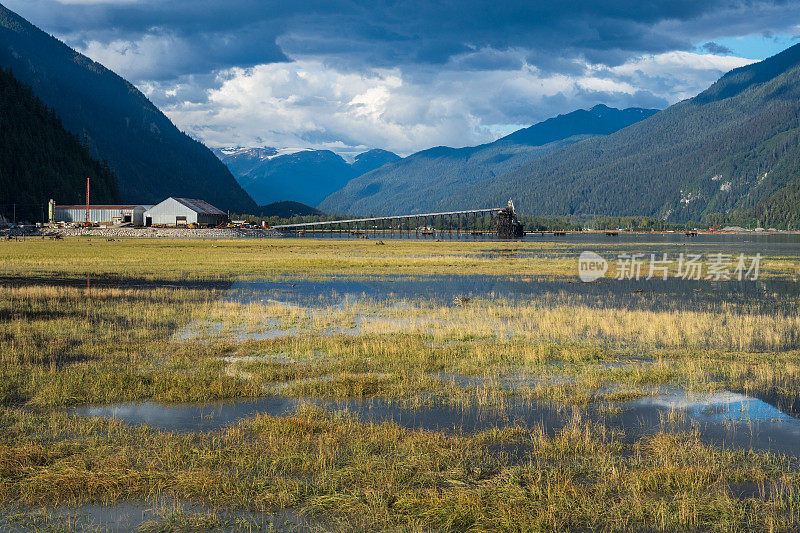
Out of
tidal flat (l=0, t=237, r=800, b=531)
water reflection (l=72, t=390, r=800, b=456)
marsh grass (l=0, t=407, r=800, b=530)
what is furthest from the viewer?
water reflection (l=72, t=390, r=800, b=456)

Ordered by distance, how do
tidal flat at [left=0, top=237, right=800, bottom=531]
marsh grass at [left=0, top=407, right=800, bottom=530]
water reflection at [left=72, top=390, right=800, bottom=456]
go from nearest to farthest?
marsh grass at [left=0, top=407, right=800, bottom=530]
tidal flat at [left=0, top=237, right=800, bottom=531]
water reflection at [left=72, top=390, right=800, bottom=456]

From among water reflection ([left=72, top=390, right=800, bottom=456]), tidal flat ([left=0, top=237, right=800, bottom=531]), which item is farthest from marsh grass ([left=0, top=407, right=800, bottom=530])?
water reflection ([left=72, top=390, right=800, bottom=456])

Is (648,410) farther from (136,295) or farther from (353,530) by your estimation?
(136,295)

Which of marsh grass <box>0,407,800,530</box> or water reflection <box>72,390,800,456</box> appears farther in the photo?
water reflection <box>72,390,800,456</box>

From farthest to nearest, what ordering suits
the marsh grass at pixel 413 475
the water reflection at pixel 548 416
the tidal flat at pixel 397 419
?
the water reflection at pixel 548 416 → the tidal flat at pixel 397 419 → the marsh grass at pixel 413 475

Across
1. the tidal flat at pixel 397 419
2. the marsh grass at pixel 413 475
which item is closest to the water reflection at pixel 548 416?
the tidal flat at pixel 397 419

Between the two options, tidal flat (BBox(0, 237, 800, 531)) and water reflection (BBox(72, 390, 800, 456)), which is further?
water reflection (BBox(72, 390, 800, 456))

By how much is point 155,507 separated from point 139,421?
5048 mm

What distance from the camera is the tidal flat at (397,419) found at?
35.9 ft

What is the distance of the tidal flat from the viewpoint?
1093 centimetres

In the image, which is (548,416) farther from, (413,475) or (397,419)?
(413,475)

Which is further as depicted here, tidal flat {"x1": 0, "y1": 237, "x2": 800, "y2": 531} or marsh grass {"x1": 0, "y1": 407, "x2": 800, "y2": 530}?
tidal flat {"x1": 0, "y1": 237, "x2": 800, "y2": 531}

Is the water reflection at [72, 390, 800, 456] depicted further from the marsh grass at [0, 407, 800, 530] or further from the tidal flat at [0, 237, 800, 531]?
the marsh grass at [0, 407, 800, 530]

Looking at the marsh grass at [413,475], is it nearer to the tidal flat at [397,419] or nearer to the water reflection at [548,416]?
the tidal flat at [397,419]
